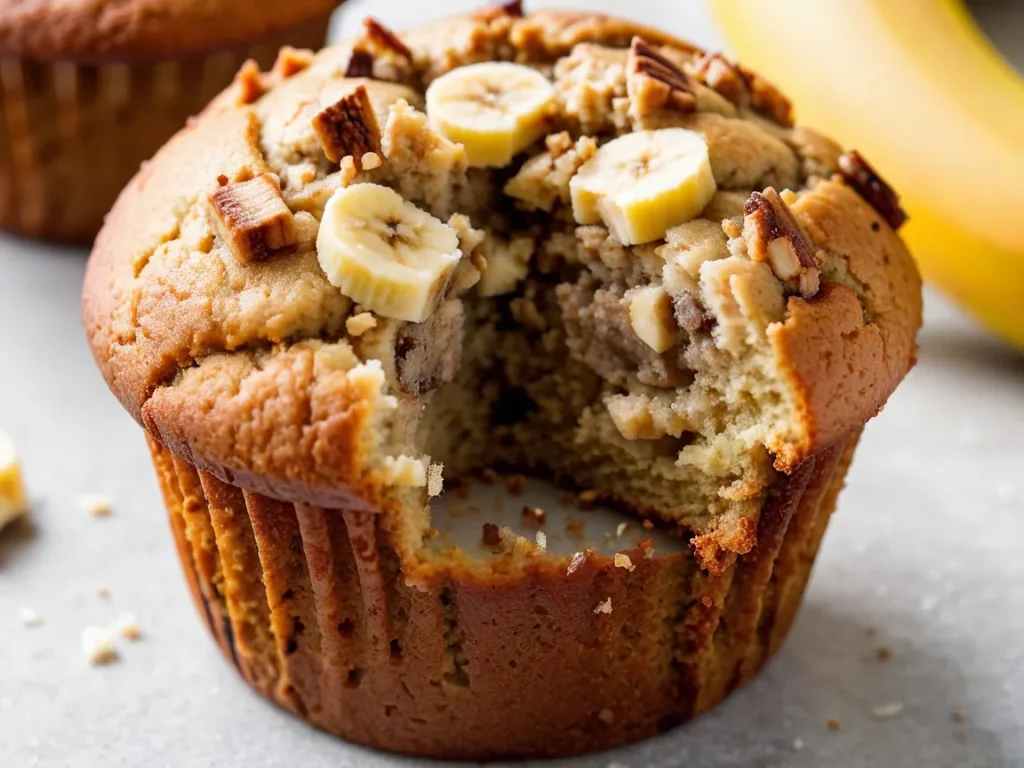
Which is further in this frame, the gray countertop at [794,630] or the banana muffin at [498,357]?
the gray countertop at [794,630]

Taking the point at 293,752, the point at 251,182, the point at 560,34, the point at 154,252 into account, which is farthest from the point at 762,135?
the point at 293,752

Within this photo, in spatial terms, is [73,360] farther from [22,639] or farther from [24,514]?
[22,639]

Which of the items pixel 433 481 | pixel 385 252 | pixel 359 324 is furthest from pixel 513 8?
pixel 433 481

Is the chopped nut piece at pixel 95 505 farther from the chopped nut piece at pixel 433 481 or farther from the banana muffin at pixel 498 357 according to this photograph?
the chopped nut piece at pixel 433 481

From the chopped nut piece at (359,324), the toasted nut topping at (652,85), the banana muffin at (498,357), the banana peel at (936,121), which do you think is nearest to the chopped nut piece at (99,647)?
the banana muffin at (498,357)

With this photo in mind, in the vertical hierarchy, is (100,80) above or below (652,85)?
below

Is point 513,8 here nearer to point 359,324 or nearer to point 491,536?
point 359,324
